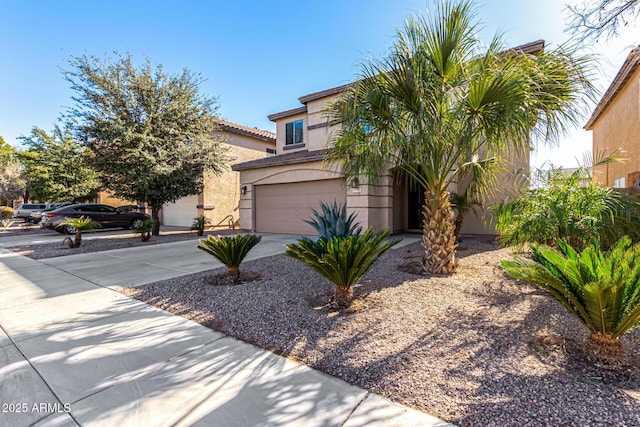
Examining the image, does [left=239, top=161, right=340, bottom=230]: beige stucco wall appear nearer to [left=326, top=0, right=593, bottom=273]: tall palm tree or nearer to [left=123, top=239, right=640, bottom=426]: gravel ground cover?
[left=326, top=0, right=593, bottom=273]: tall palm tree

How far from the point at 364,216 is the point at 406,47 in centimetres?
738

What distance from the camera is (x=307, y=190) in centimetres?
1351

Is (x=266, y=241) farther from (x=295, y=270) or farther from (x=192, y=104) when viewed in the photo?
(x=192, y=104)

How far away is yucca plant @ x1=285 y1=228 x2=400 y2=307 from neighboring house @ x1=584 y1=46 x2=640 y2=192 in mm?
8833

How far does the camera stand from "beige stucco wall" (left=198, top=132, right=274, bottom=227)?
56.7ft

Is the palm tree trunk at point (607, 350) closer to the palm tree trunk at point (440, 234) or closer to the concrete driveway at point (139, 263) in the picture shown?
the palm tree trunk at point (440, 234)

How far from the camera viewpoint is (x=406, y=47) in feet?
16.2

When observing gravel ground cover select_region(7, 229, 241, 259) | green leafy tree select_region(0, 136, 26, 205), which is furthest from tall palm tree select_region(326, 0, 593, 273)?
green leafy tree select_region(0, 136, 26, 205)

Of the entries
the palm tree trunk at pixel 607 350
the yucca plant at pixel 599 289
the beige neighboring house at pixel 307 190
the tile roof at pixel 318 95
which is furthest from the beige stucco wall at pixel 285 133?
the palm tree trunk at pixel 607 350

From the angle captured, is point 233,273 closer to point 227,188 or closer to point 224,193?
point 224,193

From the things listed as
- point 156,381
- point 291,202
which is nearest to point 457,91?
Result: point 156,381

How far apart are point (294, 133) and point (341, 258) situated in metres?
13.3

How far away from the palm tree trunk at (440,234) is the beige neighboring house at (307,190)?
553cm

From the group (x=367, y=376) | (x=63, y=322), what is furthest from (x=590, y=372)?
(x=63, y=322)
